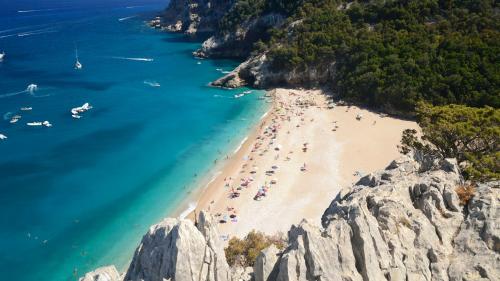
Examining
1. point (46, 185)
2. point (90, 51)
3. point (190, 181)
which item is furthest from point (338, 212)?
point (90, 51)

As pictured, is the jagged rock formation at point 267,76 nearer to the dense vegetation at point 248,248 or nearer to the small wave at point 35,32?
the dense vegetation at point 248,248

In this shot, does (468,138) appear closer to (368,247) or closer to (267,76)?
(368,247)

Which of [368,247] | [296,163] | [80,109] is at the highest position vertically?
[368,247]

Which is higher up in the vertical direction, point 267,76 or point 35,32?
point 267,76

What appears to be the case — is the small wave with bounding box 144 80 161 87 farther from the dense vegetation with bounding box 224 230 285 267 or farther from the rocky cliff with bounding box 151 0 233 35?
the dense vegetation with bounding box 224 230 285 267

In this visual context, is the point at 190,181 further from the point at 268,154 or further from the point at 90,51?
the point at 90,51

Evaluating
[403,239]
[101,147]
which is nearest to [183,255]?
[403,239]

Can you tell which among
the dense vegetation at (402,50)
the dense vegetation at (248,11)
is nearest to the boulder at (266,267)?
the dense vegetation at (402,50)
